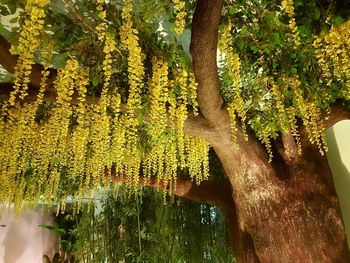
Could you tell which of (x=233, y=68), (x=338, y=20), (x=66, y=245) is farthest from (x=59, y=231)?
(x=338, y=20)

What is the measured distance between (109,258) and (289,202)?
2.65m

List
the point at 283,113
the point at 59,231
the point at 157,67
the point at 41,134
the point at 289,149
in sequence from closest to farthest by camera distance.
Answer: the point at 157,67
the point at 283,113
the point at 289,149
the point at 41,134
the point at 59,231

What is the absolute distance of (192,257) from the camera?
3908 millimetres

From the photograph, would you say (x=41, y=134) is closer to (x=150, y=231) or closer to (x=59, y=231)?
(x=150, y=231)

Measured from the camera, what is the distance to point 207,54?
190 centimetres

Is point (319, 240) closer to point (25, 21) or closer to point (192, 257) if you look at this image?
point (192, 257)

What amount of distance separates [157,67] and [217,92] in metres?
0.44

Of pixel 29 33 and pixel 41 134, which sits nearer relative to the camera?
pixel 29 33

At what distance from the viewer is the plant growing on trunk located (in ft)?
6.70

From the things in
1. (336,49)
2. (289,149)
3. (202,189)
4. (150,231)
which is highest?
(336,49)

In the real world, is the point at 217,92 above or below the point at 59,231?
above

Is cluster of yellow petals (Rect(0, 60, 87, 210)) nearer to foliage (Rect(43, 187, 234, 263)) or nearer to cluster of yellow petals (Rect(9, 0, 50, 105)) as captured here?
cluster of yellow petals (Rect(9, 0, 50, 105))

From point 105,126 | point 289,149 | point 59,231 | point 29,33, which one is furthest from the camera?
point 59,231

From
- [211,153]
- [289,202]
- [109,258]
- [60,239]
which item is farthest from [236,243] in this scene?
[60,239]
